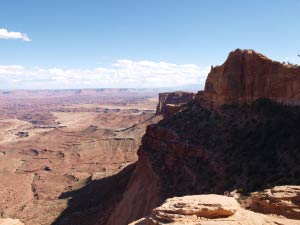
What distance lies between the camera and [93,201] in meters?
53.0

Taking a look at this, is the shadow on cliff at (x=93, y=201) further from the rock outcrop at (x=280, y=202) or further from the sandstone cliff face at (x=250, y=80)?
the rock outcrop at (x=280, y=202)

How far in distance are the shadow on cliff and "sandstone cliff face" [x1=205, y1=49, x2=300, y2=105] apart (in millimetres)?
17369

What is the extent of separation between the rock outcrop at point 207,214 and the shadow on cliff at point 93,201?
2664 centimetres

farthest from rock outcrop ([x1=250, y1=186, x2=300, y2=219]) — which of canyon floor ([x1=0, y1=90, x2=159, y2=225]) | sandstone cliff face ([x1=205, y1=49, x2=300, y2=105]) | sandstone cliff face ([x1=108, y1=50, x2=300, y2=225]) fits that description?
canyon floor ([x1=0, y1=90, x2=159, y2=225])

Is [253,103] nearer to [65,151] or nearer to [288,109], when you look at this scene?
[288,109]

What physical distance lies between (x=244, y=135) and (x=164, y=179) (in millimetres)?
8914

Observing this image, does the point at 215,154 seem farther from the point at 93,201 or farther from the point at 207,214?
the point at 93,201

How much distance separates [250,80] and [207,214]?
22242 millimetres

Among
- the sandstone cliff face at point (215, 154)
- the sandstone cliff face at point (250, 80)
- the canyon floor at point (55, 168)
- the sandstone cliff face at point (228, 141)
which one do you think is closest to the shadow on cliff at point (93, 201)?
the canyon floor at point (55, 168)

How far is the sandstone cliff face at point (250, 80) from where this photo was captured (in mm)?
30000

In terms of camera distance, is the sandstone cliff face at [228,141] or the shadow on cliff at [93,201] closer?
the sandstone cliff face at [228,141]

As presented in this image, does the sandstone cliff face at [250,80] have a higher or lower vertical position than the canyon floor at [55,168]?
higher

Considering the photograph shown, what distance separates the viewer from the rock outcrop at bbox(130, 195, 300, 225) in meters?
14.8

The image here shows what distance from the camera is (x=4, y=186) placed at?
76.7 m
